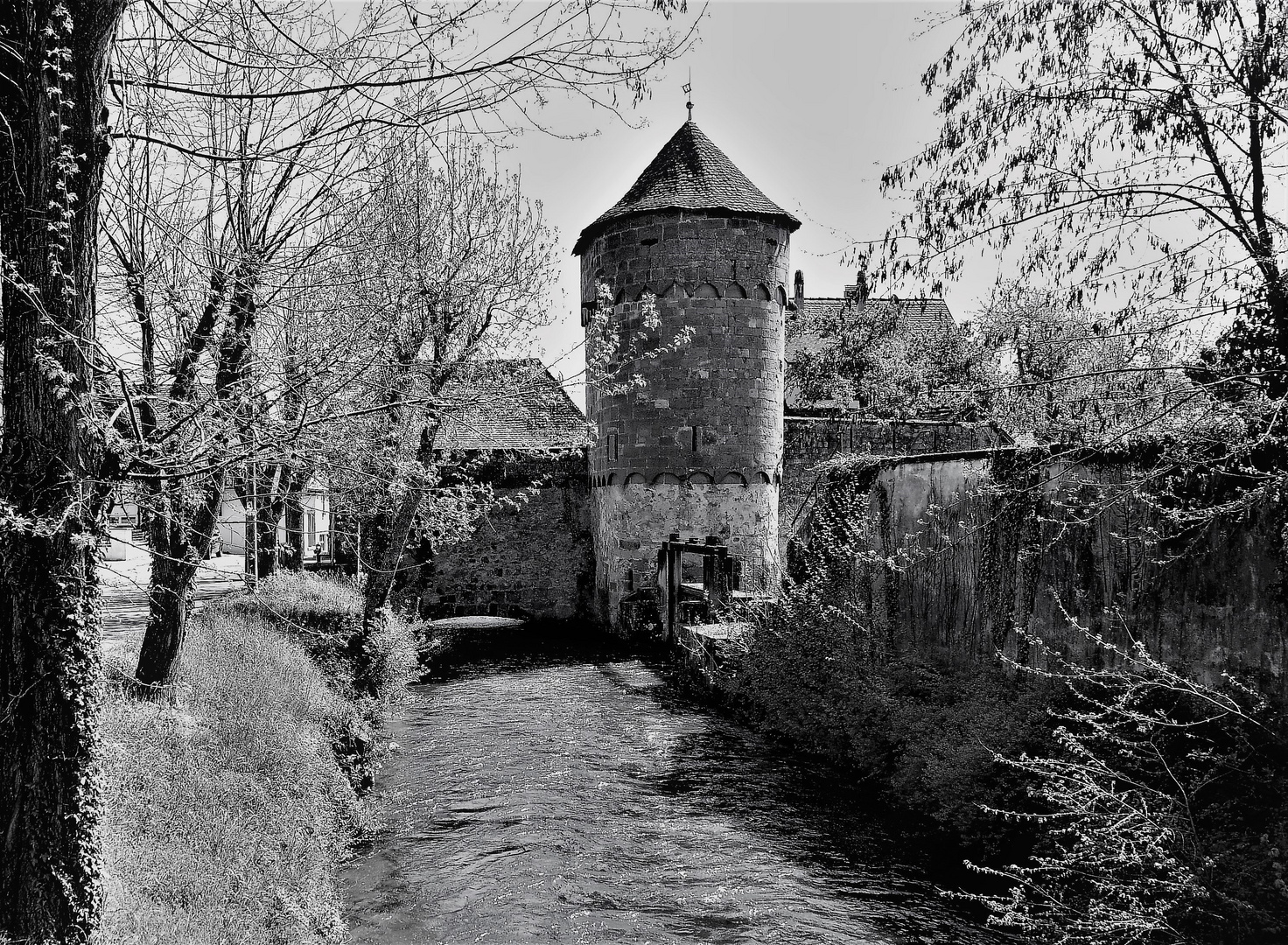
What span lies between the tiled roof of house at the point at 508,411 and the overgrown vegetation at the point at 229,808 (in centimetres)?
316

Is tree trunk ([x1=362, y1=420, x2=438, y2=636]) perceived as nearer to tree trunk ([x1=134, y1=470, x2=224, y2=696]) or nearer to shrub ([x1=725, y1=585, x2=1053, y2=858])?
tree trunk ([x1=134, y1=470, x2=224, y2=696])

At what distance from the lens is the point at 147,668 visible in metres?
7.22

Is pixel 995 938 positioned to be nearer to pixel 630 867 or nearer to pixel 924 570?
pixel 630 867

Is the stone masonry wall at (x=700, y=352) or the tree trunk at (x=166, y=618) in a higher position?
the stone masonry wall at (x=700, y=352)

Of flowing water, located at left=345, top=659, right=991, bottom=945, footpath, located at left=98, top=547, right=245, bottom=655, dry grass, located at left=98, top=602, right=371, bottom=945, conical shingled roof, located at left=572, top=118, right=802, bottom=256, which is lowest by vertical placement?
flowing water, located at left=345, top=659, right=991, bottom=945

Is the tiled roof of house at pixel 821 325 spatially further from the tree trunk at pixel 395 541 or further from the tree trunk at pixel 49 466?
the tree trunk at pixel 49 466

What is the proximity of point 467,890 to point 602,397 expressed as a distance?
1119 cm

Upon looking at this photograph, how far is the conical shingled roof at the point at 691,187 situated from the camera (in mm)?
15086

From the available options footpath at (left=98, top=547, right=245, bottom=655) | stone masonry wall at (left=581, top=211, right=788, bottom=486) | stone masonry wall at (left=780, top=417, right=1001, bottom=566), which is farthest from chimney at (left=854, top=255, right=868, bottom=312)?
stone masonry wall at (left=780, top=417, right=1001, bottom=566)

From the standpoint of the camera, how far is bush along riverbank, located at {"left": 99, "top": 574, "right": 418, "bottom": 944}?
4359 millimetres

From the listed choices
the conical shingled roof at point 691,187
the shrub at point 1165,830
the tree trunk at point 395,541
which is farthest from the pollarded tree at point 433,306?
the shrub at point 1165,830

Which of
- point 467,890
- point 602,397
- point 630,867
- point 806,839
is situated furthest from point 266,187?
point 602,397

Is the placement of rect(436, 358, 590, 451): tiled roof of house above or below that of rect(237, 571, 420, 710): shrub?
above

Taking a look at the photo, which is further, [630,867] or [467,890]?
[630,867]
